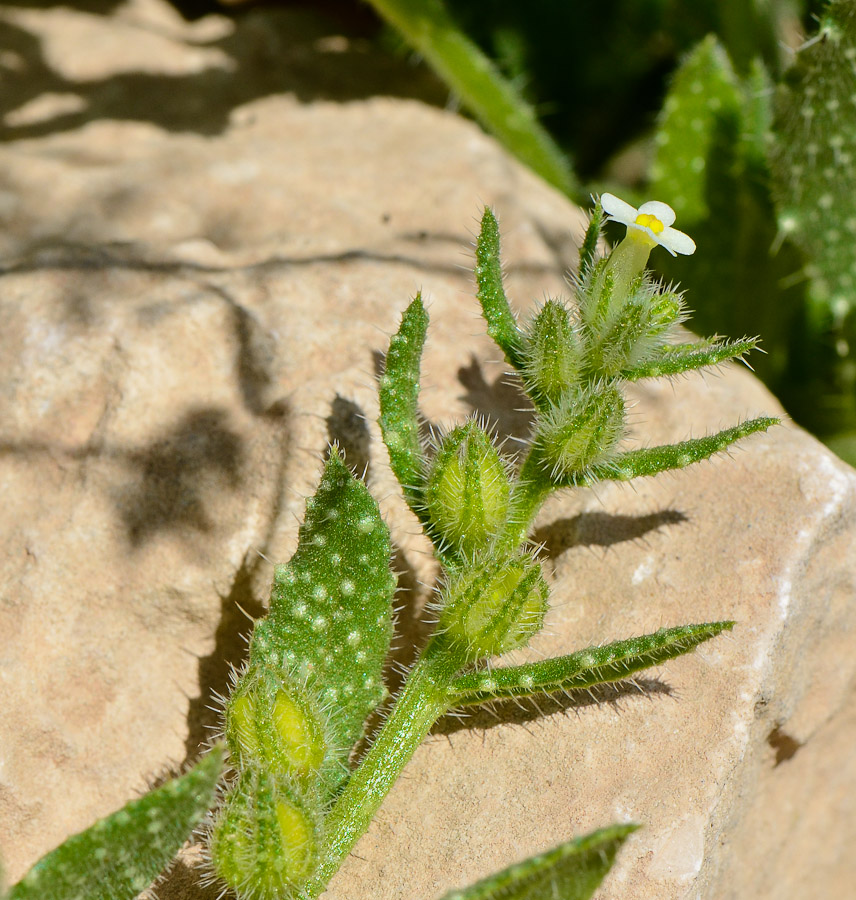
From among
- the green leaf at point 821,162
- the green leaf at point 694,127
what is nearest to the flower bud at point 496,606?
the green leaf at point 821,162

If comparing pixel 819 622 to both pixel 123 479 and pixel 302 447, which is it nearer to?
pixel 302 447

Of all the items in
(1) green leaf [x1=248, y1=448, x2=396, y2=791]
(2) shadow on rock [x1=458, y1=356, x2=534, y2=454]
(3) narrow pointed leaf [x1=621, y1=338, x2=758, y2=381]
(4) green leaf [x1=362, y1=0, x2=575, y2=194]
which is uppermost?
(3) narrow pointed leaf [x1=621, y1=338, x2=758, y2=381]

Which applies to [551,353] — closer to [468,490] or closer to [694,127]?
[468,490]

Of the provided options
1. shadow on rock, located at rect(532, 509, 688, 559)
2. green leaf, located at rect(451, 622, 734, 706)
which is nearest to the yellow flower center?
shadow on rock, located at rect(532, 509, 688, 559)

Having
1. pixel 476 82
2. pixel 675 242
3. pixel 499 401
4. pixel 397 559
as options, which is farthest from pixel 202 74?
pixel 675 242

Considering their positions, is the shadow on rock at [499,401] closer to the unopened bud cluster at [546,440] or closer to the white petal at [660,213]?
the unopened bud cluster at [546,440]

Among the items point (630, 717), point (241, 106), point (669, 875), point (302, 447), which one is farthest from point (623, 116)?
point (669, 875)

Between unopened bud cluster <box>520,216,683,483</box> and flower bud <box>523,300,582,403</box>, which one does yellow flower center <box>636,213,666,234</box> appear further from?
flower bud <box>523,300,582,403</box>
